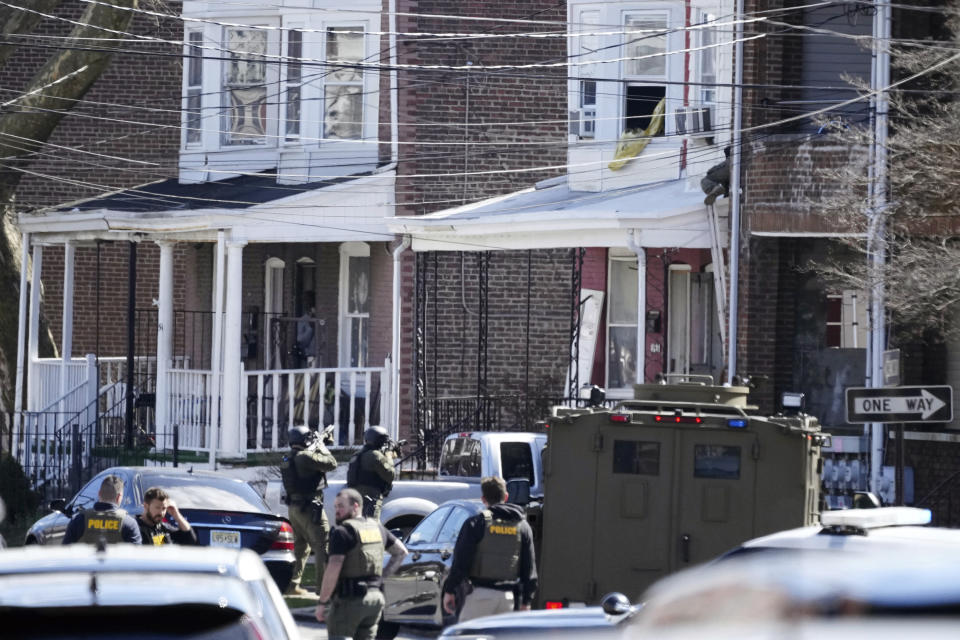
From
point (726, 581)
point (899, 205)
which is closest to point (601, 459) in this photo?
point (899, 205)

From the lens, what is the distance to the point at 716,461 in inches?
447

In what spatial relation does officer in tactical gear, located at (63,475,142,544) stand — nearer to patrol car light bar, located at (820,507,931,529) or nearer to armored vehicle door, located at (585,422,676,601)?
armored vehicle door, located at (585,422,676,601)

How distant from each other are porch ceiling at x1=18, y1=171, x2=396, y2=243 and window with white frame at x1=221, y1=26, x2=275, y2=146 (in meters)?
1.40

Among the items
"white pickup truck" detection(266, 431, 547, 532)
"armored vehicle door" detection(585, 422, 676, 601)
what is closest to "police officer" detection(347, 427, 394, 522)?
"white pickup truck" detection(266, 431, 547, 532)

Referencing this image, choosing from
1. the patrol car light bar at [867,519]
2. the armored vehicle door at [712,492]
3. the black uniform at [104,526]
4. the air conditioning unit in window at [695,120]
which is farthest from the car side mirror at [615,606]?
the air conditioning unit in window at [695,120]

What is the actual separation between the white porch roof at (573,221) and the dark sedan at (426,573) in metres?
6.36

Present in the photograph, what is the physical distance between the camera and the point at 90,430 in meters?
22.8

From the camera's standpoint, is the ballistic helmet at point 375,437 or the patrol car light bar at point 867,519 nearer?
Answer: the patrol car light bar at point 867,519

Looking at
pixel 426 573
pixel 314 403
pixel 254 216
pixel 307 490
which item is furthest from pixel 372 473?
pixel 314 403

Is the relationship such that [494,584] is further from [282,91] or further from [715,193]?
[282,91]

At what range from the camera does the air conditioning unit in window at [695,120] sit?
20.5 m

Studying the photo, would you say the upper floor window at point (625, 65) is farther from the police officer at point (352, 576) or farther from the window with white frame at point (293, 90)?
the police officer at point (352, 576)

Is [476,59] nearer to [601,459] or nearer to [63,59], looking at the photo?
[63,59]

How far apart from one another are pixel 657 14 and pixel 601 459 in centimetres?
1195
